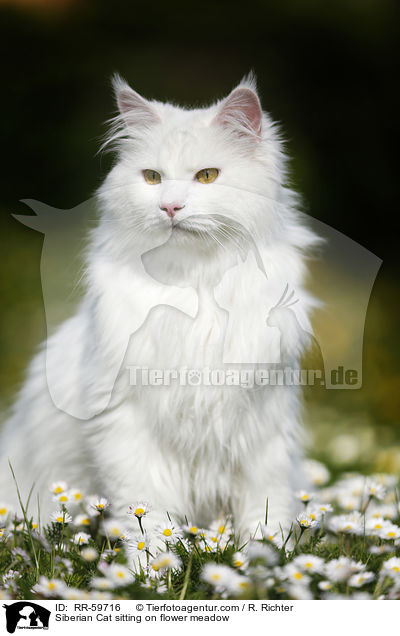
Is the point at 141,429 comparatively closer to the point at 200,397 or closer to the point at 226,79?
the point at 200,397

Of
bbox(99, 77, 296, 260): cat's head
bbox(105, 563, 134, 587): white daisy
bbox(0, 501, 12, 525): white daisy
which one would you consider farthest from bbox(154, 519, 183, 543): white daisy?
bbox(99, 77, 296, 260): cat's head

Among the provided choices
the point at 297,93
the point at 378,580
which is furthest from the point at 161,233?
the point at 378,580

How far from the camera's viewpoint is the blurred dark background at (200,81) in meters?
1.76

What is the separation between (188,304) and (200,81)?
0.70 meters

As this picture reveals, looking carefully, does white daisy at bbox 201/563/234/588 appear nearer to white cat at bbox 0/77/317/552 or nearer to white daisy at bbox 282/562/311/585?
white daisy at bbox 282/562/311/585

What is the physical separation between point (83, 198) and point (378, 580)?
1237 millimetres

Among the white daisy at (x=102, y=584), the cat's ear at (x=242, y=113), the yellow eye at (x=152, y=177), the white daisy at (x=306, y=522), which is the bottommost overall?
the white daisy at (x=102, y=584)

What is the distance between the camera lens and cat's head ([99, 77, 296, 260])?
1.49 m

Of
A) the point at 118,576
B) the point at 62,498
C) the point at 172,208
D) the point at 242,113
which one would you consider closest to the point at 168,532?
the point at 118,576

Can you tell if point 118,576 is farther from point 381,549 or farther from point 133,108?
point 133,108

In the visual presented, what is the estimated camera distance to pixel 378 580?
4.57ft

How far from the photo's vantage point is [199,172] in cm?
151

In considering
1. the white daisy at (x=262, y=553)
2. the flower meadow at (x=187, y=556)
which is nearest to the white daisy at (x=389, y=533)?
the flower meadow at (x=187, y=556)
